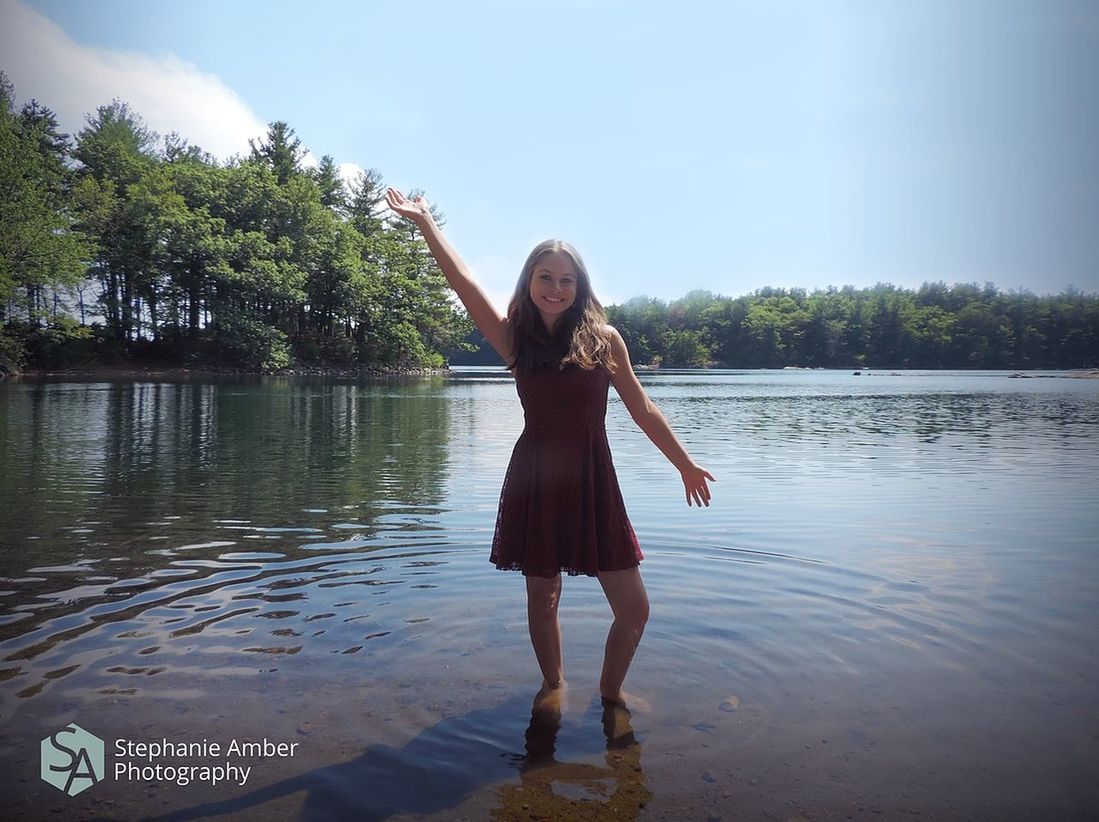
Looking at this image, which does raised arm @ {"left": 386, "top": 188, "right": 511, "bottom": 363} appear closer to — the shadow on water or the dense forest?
the shadow on water

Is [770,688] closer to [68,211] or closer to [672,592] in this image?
[672,592]

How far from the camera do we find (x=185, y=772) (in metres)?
2.97

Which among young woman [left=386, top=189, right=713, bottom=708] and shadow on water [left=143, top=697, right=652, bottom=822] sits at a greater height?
young woman [left=386, top=189, right=713, bottom=708]

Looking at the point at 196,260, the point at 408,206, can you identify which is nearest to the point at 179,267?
the point at 196,260

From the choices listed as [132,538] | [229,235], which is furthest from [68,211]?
[132,538]

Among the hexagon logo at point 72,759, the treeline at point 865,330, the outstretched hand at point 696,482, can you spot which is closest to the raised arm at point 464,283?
the outstretched hand at point 696,482

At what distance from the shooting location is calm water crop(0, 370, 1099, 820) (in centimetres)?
290

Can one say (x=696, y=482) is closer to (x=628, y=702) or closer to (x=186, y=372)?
(x=628, y=702)

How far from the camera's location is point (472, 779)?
9.76ft

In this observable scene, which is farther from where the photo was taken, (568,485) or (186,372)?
(186,372)

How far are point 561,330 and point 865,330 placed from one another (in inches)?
6331

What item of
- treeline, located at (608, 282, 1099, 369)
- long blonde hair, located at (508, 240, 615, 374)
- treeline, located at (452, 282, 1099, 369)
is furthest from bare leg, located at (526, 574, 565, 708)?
treeline, located at (608, 282, 1099, 369)

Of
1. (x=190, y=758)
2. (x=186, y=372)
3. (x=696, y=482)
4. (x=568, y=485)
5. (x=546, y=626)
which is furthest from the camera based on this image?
(x=186, y=372)

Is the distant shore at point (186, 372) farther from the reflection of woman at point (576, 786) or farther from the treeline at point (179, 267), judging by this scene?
the reflection of woman at point (576, 786)
